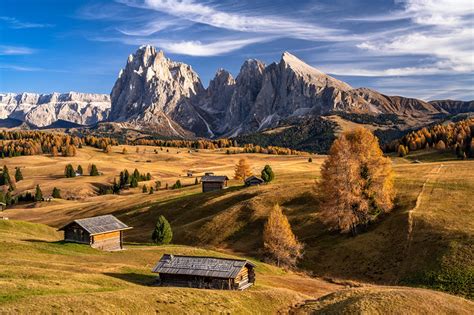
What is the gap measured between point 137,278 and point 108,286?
8278mm

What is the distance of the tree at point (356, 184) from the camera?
68.1 metres

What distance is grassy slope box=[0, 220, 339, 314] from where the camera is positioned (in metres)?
32.8

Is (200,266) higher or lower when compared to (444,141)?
lower

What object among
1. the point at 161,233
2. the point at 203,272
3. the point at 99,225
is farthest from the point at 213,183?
the point at 203,272

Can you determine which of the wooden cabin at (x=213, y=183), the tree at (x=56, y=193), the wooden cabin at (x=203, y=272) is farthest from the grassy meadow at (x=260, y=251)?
the tree at (x=56, y=193)

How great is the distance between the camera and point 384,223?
67312 mm

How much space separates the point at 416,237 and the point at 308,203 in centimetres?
2695

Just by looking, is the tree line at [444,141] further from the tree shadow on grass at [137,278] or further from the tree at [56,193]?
the tree at [56,193]

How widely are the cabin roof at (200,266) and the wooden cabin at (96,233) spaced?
67.1ft

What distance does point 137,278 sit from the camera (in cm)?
4975

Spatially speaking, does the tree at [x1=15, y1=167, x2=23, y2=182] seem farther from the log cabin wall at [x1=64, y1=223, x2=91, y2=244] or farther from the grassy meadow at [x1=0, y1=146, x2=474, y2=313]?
the log cabin wall at [x1=64, y1=223, x2=91, y2=244]

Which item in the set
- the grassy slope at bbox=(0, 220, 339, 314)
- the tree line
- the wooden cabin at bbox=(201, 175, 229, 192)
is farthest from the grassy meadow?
the tree line

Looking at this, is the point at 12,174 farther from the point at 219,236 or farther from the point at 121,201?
Answer: the point at 219,236

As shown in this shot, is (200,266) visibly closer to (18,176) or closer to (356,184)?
(356,184)
